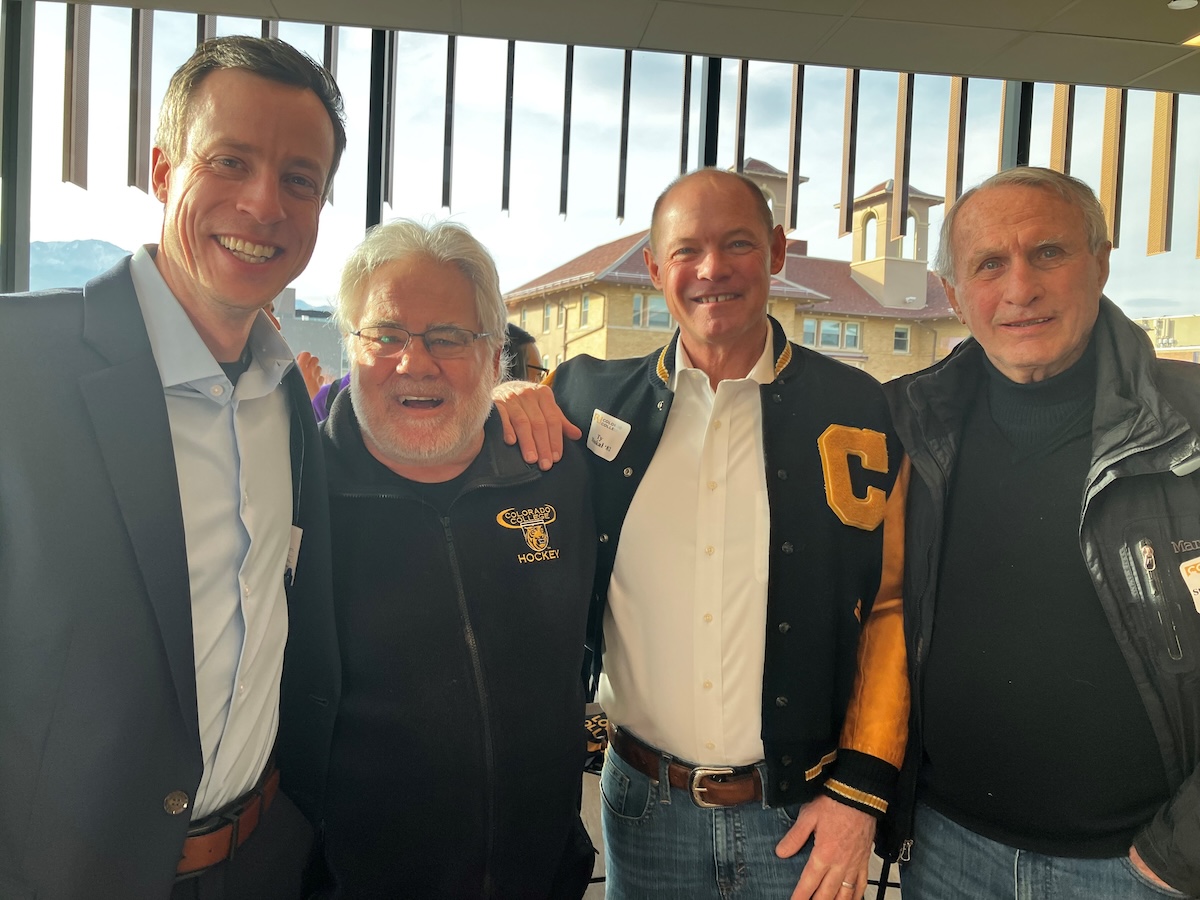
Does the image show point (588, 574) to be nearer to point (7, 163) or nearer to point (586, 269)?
point (586, 269)

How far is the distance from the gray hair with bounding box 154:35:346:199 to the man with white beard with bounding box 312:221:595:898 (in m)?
0.38

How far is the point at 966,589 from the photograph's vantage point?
5.19 ft

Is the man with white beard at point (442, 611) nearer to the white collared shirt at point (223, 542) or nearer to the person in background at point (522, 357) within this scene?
the white collared shirt at point (223, 542)

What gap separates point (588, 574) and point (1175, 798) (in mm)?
1148

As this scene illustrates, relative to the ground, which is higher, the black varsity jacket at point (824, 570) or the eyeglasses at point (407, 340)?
the eyeglasses at point (407, 340)

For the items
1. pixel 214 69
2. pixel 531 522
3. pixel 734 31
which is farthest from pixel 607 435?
pixel 734 31

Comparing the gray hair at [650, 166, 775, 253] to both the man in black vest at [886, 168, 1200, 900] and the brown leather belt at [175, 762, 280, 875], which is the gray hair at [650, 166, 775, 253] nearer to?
the man in black vest at [886, 168, 1200, 900]

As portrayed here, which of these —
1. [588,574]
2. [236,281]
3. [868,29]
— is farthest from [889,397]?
[868,29]

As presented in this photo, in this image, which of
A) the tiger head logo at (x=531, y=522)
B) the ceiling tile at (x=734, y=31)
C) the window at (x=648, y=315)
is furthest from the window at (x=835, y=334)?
Answer: the tiger head logo at (x=531, y=522)

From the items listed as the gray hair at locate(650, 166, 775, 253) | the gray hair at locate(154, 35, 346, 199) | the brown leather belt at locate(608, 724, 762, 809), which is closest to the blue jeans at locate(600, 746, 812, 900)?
the brown leather belt at locate(608, 724, 762, 809)

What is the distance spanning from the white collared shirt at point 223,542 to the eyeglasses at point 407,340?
0.26 metres

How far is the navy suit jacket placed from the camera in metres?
1.06

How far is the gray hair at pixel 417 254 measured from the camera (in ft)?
5.40

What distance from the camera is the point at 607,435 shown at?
1.87 meters
